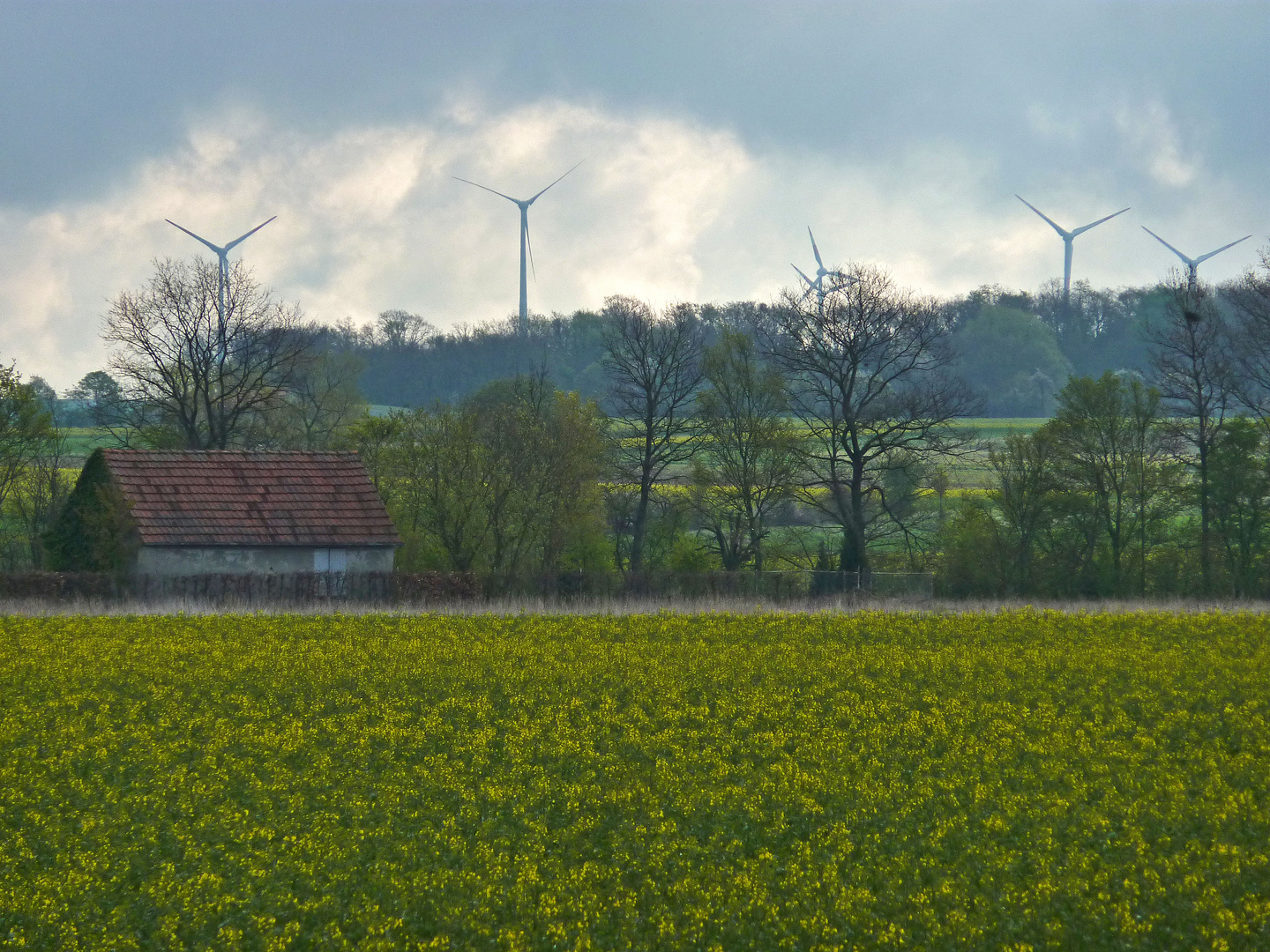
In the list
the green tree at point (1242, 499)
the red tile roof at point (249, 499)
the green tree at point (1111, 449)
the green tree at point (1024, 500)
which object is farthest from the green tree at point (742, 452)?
the green tree at point (1242, 499)

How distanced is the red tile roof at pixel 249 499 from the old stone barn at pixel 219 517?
28 millimetres

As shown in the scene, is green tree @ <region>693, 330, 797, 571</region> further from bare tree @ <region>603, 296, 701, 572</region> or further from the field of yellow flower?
the field of yellow flower

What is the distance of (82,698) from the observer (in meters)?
23.2

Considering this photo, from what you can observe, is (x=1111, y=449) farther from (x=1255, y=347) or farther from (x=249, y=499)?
(x=249, y=499)

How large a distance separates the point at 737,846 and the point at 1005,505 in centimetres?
3721

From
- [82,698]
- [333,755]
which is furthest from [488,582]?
[333,755]

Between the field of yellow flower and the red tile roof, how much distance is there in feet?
41.5

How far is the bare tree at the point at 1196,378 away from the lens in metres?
49.6

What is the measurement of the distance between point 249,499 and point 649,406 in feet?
59.4

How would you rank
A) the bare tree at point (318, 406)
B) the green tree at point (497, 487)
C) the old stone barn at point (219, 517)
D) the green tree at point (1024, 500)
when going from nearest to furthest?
1. the old stone barn at point (219, 517)
2. the green tree at point (497, 487)
3. the green tree at point (1024, 500)
4. the bare tree at point (318, 406)

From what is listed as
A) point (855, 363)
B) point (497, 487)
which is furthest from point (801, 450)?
point (497, 487)

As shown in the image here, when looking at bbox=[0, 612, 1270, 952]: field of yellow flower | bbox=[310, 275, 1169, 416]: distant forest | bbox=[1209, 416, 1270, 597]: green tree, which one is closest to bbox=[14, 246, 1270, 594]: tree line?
bbox=[1209, 416, 1270, 597]: green tree

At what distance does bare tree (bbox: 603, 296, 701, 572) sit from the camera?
54594mm

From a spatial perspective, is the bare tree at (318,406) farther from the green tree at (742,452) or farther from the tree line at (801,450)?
the green tree at (742,452)
